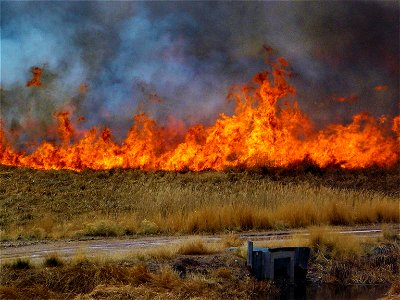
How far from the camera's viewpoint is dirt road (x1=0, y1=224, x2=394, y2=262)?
19.3 metres

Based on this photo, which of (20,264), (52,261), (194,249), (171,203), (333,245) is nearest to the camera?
(20,264)

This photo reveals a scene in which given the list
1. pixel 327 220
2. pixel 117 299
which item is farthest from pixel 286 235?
pixel 117 299

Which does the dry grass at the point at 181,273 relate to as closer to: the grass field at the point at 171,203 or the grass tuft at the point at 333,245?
the grass tuft at the point at 333,245

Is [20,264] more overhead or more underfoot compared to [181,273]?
more overhead

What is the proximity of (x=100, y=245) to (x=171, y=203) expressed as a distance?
8.86 meters

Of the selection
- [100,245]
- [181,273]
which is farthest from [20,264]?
[100,245]

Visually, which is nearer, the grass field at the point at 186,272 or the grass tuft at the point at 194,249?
the grass field at the point at 186,272

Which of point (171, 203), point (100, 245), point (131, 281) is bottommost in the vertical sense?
point (131, 281)

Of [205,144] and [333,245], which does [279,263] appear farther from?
[205,144]

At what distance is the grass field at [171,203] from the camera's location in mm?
26391

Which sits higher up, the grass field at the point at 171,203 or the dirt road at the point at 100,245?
the grass field at the point at 171,203

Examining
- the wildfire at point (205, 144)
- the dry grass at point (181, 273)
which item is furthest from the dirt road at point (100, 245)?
the wildfire at point (205, 144)

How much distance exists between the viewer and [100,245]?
2164 cm

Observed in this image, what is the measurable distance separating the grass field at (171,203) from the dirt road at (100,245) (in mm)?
1633
